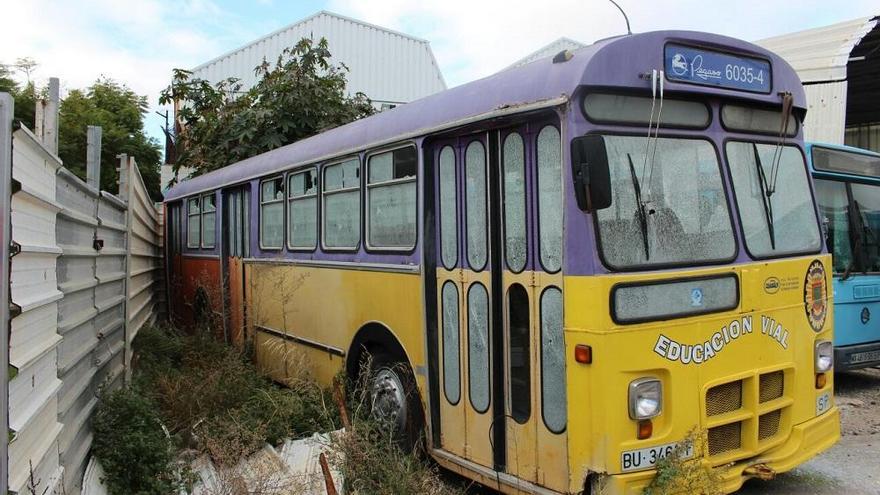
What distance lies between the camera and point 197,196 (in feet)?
35.0

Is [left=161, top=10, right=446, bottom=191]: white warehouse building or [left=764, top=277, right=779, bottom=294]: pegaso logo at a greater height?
[left=161, top=10, right=446, bottom=191]: white warehouse building

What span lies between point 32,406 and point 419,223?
2.66 m

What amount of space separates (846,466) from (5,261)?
565 cm

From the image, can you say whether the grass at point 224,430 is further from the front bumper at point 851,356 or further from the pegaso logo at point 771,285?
the front bumper at point 851,356

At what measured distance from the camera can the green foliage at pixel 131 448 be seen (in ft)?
14.2

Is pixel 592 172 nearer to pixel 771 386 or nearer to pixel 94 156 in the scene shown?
pixel 771 386

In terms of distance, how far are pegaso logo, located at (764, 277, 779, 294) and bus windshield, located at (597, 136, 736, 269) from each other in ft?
1.04

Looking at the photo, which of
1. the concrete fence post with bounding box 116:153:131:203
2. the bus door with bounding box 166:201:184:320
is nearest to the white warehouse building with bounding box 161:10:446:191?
the bus door with bounding box 166:201:184:320

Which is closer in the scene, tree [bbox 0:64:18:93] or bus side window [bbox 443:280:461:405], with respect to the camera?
bus side window [bbox 443:280:461:405]

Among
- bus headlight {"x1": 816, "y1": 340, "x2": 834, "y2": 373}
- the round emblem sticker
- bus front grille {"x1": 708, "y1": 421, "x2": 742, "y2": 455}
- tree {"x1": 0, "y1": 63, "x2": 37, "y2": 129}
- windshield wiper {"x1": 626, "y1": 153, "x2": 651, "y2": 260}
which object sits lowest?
bus front grille {"x1": 708, "y1": 421, "x2": 742, "y2": 455}

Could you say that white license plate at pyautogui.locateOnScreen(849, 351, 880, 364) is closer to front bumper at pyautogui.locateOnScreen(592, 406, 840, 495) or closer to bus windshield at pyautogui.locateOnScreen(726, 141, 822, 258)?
front bumper at pyautogui.locateOnScreen(592, 406, 840, 495)

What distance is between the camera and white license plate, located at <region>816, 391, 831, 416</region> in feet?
14.6

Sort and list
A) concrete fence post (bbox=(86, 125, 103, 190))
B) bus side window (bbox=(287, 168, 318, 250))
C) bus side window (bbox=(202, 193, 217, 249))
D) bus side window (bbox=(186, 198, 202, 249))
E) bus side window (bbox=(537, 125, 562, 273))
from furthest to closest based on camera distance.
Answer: bus side window (bbox=(186, 198, 202, 249)), bus side window (bbox=(202, 193, 217, 249)), bus side window (bbox=(287, 168, 318, 250)), concrete fence post (bbox=(86, 125, 103, 190)), bus side window (bbox=(537, 125, 562, 273))

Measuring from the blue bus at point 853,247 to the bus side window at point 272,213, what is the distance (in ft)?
18.4
